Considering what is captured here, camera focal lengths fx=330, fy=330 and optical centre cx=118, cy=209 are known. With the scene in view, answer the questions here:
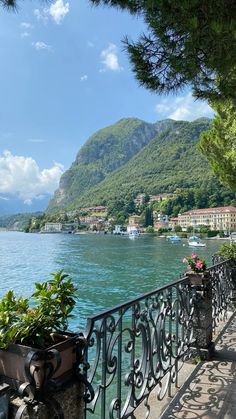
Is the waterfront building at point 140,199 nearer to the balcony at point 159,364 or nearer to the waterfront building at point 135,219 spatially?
the waterfront building at point 135,219

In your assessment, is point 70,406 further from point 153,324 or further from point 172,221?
point 172,221

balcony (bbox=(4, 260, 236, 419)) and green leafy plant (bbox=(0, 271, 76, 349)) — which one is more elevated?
green leafy plant (bbox=(0, 271, 76, 349))

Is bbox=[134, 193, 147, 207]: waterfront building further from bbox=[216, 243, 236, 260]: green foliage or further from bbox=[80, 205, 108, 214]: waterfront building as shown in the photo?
bbox=[216, 243, 236, 260]: green foliage

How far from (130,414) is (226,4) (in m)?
3.37

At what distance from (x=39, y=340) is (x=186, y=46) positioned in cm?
280

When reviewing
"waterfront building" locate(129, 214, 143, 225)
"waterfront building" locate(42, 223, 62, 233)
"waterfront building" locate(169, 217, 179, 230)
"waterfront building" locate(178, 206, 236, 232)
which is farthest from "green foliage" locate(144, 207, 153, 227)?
"waterfront building" locate(42, 223, 62, 233)

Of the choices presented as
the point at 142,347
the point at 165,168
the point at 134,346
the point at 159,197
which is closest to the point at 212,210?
the point at 159,197

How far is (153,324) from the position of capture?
2734mm

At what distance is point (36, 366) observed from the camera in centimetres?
138

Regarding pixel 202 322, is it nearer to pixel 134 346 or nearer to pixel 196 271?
pixel 196 271

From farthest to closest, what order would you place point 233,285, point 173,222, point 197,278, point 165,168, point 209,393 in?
point 165,168
point 173,222
point 233,285
point 197,278
point 209,393

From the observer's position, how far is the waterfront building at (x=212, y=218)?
354ft

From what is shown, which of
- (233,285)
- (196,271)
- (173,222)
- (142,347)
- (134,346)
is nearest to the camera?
(134,346)

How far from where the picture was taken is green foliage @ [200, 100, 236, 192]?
9969 mm
